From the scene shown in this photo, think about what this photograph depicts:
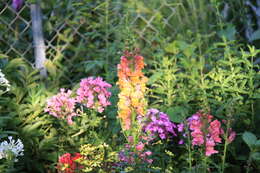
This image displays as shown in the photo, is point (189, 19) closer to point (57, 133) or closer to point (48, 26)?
point (48, 26)

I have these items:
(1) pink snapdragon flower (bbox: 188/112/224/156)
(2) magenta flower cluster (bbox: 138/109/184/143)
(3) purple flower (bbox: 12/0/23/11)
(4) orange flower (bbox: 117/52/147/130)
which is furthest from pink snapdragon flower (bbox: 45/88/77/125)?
(3) purple flower (bbox: 12/0/23/11)

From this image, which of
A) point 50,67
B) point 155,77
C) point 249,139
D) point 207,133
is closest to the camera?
point 207,133

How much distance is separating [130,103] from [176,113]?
933 millimetres

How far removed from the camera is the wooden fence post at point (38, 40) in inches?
145

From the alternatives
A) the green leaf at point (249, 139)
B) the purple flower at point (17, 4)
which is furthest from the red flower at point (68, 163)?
the purple flower at point (17, 4)

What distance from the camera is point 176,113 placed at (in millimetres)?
3031

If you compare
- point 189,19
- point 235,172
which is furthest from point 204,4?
point 235,172

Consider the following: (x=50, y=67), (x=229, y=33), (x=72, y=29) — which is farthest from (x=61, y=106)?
(x=229, y=33)

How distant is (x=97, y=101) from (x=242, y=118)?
994 millimetres

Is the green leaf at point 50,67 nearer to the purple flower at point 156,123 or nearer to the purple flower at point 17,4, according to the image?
the purple flower at point 17,4

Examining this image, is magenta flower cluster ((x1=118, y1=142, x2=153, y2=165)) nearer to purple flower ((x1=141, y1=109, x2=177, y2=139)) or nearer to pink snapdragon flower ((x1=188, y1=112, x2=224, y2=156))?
pink snapdragon flower ((x1=188, y1=112, x2=224, y2=156))

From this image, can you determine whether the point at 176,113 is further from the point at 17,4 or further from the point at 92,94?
the point at 17,4

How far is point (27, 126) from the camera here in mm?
2939

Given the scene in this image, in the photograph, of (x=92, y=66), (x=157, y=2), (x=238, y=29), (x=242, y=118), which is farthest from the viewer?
(x=157, y=2)
